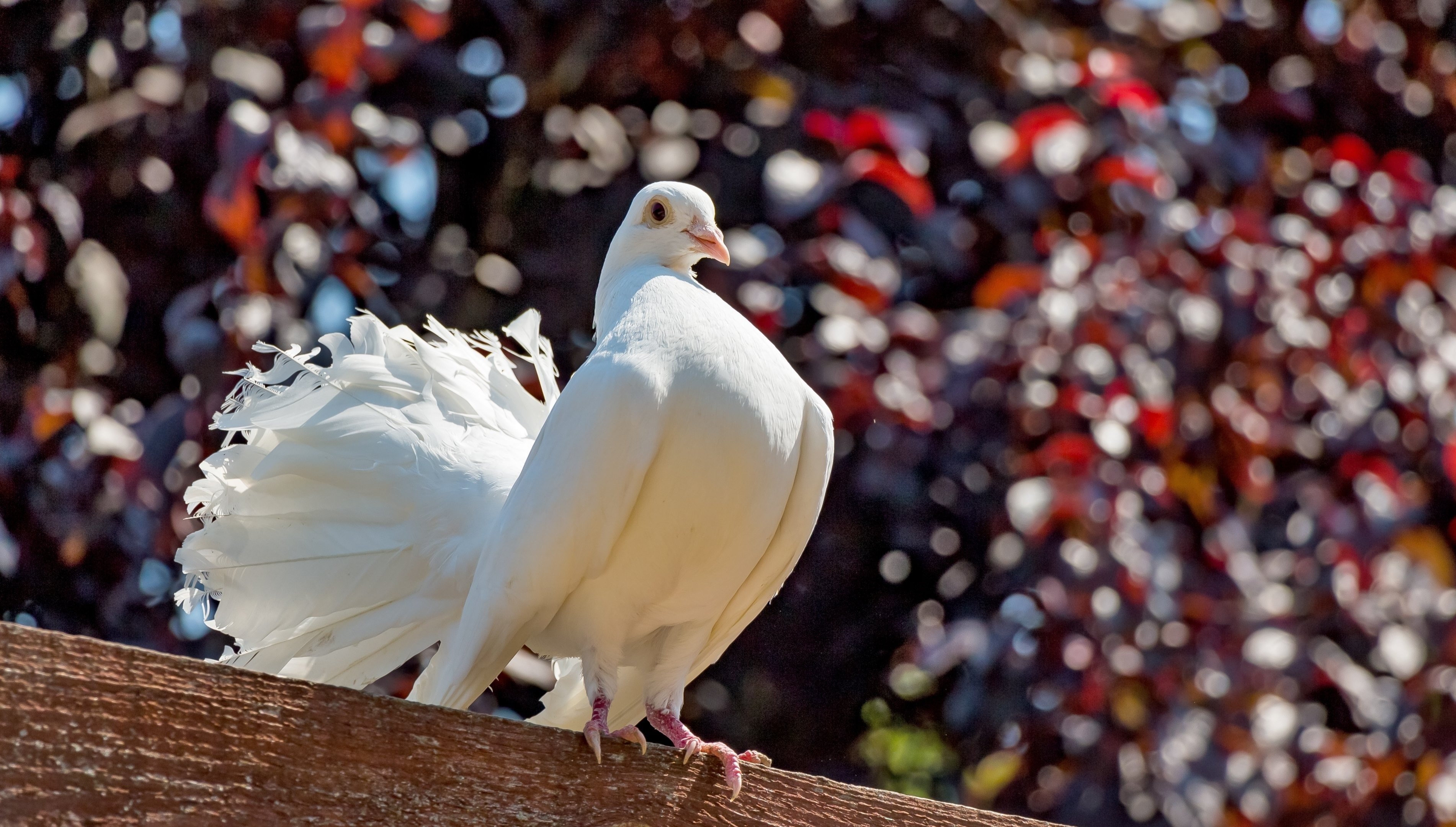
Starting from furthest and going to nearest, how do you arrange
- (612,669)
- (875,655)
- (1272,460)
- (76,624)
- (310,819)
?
(1272,460) → (875,655) → (76,624) → (612,669) → (310,819)

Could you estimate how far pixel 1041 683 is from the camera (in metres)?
3.04

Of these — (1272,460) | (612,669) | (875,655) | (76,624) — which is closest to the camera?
(612,669)

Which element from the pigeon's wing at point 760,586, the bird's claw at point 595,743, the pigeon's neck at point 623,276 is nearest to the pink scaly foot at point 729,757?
the bird's claw at point 595,743

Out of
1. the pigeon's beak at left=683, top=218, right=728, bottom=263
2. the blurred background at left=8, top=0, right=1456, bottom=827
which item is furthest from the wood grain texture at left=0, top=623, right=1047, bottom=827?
the blurred background at left=8, top=0, right=1456, bottom=827

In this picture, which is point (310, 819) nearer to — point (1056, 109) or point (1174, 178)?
point (1056, 109)

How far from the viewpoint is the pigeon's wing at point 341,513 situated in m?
2.36

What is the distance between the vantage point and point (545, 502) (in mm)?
2111

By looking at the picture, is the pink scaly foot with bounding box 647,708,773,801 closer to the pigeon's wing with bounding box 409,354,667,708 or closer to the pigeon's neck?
the pigeon's wing with bounding box 409,354,667,708

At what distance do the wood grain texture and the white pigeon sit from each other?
0.08 metres

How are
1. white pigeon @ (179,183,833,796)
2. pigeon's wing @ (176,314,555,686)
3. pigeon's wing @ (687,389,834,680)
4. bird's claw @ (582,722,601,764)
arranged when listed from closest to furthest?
bird's claw @ (582,722,601,764) < white pigeon @ (179,183,833,796) < pigeon's wing @ (687,389,834,680) < pigeon's wing @ (176,314,555,686)

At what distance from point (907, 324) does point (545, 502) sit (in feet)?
4.22

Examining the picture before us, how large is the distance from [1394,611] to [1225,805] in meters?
0.66

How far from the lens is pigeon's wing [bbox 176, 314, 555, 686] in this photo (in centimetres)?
236

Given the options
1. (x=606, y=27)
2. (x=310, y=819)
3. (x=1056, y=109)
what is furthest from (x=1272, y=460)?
(x=310, y=819)
